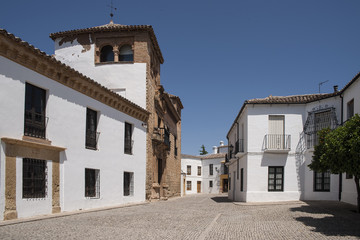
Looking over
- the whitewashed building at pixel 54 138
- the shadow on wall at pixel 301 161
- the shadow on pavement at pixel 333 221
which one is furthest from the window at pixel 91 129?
the shadow on wall at pixel 301 161

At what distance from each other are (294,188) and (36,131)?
11995mm

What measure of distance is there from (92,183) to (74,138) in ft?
7.44

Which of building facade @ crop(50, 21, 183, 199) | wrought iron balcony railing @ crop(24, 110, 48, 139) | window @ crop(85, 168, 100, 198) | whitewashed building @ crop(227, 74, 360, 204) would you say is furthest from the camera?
building facade @ crop(50, 21, 183, 199)

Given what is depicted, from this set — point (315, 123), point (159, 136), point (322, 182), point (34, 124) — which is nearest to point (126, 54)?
point (159, 136)

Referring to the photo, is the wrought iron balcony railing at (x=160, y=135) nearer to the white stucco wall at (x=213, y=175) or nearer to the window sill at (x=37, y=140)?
the window sill at (x=37, y=140)

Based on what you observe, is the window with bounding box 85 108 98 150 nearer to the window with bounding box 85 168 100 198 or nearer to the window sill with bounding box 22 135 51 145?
the window with bounding box 85 168 100 198

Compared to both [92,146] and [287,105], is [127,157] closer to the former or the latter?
[92,146]

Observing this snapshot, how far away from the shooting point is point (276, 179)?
16359 mm

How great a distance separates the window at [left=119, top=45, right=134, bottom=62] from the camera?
765 inches

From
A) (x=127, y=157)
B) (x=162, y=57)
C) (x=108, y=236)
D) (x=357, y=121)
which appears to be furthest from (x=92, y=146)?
(x=162, y=57)

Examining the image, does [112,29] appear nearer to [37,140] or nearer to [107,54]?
[107,54]

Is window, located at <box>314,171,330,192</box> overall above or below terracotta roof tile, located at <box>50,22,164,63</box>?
below

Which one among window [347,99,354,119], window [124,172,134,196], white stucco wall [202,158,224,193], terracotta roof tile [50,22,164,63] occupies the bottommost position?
white stucco wall [202,158,224,193]

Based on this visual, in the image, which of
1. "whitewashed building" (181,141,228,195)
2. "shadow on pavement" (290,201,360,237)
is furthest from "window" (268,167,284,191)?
"whitewashed building" (181,141,228,195)
